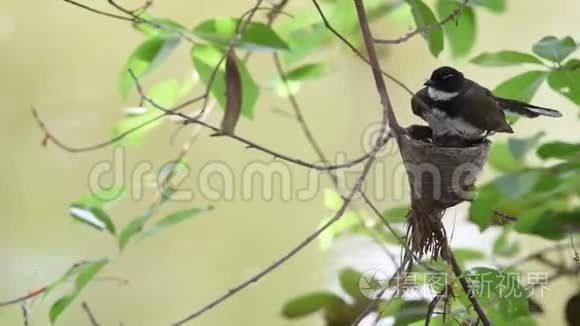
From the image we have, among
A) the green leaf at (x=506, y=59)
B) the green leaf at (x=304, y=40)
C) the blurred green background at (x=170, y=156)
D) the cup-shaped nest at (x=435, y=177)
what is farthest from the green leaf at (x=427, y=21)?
the blurred green background at (x=170, y=156)

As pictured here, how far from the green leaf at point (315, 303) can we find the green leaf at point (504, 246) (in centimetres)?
24

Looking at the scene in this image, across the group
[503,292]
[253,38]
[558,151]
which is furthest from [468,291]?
[253,38]

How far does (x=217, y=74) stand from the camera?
0.75 m

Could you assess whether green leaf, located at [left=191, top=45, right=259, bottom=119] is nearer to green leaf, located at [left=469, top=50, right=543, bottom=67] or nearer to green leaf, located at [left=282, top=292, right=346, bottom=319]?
green leaf, located at [left=469, top=50, right=543, bottom=67]

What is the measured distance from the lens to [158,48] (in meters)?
0.78

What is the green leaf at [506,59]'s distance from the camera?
68cm

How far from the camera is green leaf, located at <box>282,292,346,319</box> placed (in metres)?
1.10

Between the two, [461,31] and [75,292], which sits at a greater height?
[461,31]

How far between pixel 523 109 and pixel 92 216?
0.46 meters

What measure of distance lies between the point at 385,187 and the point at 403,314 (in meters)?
0.45

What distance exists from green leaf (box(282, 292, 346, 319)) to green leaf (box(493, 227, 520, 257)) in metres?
0.24

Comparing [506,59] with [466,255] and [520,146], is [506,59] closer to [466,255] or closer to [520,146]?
[520,146]

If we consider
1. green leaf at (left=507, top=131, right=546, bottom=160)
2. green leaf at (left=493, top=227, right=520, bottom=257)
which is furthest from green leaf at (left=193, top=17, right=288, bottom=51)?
green leaf at (left=493, top=227, right=520, bottom=257)

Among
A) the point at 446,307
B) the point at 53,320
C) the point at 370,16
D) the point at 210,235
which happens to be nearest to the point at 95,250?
the point at 210,235
